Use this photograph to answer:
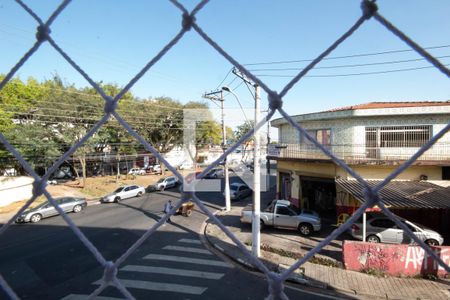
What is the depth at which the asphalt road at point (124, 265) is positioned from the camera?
7148 millimetres

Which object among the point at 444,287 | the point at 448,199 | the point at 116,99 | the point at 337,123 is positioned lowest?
the point at 444,287

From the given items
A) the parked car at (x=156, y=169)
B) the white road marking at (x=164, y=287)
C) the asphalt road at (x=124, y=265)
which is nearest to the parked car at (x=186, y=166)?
the parked car at (x=156, y=169)

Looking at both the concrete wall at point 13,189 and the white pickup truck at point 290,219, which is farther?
the concrete wall at point 13,189

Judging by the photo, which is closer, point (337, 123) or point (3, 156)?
point (337, 123)

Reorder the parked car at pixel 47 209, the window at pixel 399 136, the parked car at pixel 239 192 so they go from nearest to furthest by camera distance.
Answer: the window at pixel 399 136 < the parked car at pixel 47 209 < the parked car at pixel 239 192

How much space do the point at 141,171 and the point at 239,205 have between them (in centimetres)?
1751

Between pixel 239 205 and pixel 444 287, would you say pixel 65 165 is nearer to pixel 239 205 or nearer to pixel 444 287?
pixel 239 205

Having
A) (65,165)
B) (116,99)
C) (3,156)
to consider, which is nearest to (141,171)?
(65,165)

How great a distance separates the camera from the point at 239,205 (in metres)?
19.0

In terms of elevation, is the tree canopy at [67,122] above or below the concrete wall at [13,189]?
above

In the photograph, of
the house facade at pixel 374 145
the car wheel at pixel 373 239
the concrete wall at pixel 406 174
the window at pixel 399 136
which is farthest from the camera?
the window at pixel 399 136

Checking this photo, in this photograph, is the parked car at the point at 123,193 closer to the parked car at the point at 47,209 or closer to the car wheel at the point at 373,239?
the parked car at the point at 47,209

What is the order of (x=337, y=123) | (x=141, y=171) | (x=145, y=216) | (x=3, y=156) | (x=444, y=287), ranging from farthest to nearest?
1. (x=141, y=171)
2. (x=3, y=156)
3. (x=145, y=216)
4. (x=337, y=123)
5. (x=444, y=287)

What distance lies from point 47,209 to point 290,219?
1251 cm
